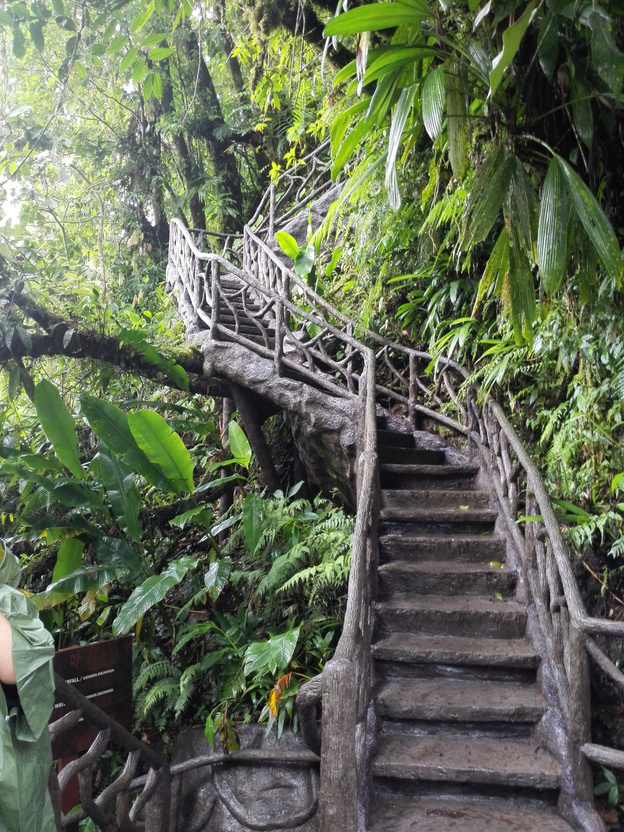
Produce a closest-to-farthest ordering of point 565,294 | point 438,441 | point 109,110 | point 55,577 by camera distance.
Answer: point 565,294
point 55,577
point 438,441
point 109,110

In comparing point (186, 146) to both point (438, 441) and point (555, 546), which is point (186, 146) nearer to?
point (438, 441)

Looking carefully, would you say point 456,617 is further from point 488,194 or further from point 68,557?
point 68,557

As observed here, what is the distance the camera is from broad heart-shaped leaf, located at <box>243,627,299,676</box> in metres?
3.55

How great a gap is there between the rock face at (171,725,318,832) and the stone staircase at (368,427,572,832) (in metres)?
0.85

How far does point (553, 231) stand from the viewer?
91.4 inches

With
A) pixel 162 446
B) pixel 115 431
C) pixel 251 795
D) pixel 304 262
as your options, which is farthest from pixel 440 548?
pixel 304 262

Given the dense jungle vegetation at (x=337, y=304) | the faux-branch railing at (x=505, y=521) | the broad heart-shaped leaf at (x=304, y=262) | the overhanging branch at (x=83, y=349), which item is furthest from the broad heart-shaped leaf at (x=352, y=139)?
the broad heart-shaped leaf at (x=304, y=262)

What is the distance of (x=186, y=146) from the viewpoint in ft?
37.8

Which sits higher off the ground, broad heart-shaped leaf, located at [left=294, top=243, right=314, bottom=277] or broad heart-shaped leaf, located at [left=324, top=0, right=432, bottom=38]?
broad heart-shaped leaf, located at [left=324, top=0, right=432, bottom=38]

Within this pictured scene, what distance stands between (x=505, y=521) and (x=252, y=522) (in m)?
1.95

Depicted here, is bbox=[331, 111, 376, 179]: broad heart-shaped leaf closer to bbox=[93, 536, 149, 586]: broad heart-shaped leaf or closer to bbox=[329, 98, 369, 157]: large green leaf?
bbox=[329, 98, 369, 157]: large green leaf

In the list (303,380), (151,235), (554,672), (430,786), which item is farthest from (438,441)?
(151,235)

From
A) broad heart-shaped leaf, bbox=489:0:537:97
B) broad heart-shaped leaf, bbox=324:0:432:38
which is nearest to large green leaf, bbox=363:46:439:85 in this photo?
broad heart-shaped leaf, bbox=324:0:432:38

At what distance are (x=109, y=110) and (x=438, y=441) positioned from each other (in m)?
9.36
